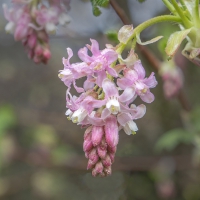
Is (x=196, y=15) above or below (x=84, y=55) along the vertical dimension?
below

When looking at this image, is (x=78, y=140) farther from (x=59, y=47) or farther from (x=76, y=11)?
(x=76, y=11)

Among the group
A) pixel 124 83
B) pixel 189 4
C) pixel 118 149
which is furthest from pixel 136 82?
pixel 118 149

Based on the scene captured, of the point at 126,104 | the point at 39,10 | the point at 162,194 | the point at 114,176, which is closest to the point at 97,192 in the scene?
the point at 114,176

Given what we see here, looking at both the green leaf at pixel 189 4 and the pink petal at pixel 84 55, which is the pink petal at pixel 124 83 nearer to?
the pink petal at pixel 84 55

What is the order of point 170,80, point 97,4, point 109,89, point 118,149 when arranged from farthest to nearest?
1. point 118,149
2. point 170,80
3. point 97,4
4. point 109,89

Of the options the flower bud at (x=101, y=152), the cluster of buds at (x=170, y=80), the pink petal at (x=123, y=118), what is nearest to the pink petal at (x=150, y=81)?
the pink petal at (x=123, y=118)

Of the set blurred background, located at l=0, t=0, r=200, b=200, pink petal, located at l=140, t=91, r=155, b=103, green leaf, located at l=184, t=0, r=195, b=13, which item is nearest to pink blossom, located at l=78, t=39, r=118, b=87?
pink petal, located at l=140, t=91, r=155, b=103

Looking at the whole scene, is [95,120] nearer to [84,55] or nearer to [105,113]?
[105,113]
